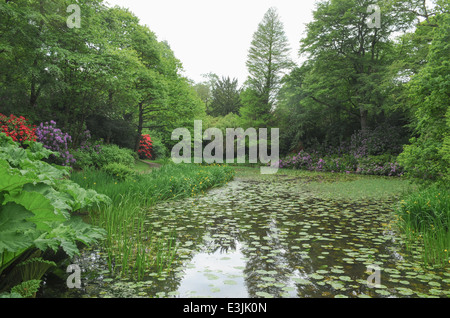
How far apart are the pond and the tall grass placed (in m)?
0.15

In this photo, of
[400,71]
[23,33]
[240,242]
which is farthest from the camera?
[400,71]

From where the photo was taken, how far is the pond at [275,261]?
2.54 metres

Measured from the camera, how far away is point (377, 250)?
3604 millimetres

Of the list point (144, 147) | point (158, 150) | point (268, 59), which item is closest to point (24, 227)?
point (144, 147)

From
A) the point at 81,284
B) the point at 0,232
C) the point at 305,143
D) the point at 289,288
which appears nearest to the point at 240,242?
the point at 289,288

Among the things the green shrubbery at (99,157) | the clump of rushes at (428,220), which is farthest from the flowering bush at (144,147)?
the clump of rushes at (428,220)

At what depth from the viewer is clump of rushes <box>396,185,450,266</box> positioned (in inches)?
141

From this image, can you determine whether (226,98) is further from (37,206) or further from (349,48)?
(37,206)

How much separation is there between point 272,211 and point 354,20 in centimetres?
1478

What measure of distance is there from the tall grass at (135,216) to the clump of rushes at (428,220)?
3.24m

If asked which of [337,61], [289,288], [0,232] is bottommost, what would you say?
[289,288]

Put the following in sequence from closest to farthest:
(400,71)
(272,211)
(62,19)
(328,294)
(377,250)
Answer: (328,294) < (377,250) < (272,211) < (62,19) < (400,71)

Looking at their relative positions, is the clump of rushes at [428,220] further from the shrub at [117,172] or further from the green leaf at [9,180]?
the shrub at [117,172]

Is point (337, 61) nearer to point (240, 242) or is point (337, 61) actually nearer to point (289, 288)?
point (240, 242)
